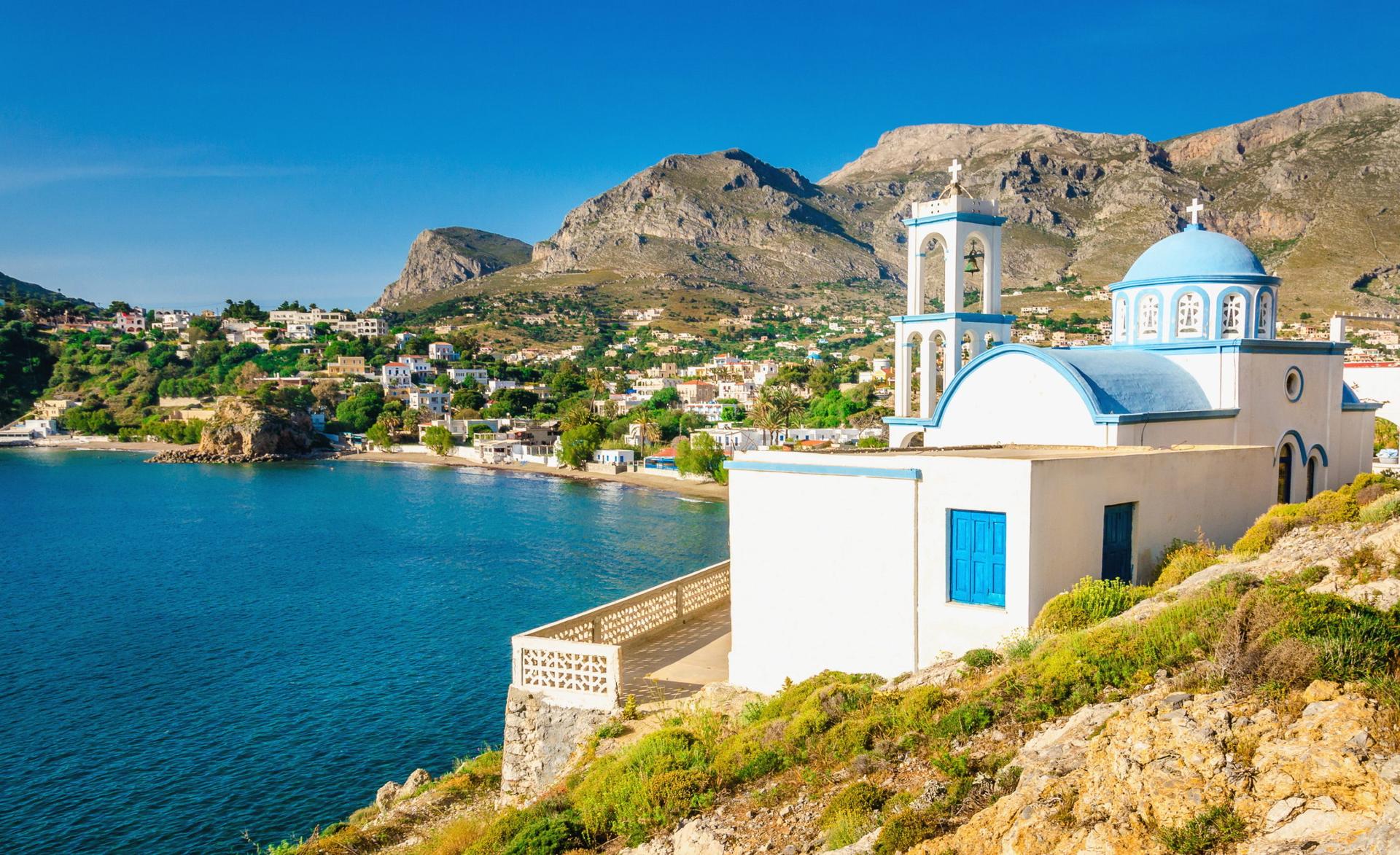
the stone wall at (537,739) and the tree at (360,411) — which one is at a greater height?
the tree at (360,411)

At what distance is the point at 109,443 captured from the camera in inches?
3376

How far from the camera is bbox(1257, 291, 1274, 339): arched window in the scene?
14922 mm

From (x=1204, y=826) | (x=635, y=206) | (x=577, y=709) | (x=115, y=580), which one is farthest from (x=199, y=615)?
(x=635, y=206)

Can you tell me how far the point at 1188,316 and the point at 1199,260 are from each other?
93 cm

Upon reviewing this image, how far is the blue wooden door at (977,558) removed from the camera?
805 cm

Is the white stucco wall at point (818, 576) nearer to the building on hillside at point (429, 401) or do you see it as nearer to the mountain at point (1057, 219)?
the building on hillside at point (429, 401)

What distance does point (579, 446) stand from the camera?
6488 cm

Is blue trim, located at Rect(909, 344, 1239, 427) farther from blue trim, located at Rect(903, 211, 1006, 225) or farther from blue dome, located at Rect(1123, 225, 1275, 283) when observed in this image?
blue trim, located at Rect(903, 211, 1006, 225)

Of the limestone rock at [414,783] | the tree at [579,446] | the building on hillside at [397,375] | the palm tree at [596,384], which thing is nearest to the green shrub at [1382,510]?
the limestone rock at [414,783]

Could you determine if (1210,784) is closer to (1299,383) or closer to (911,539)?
(911,539)

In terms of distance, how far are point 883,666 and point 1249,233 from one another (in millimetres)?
105632

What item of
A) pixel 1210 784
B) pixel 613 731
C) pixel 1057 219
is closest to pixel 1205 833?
pixel 1210 784

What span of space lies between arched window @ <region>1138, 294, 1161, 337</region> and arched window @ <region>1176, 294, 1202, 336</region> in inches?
14.1

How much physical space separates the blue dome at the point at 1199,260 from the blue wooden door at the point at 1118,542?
740 cm
